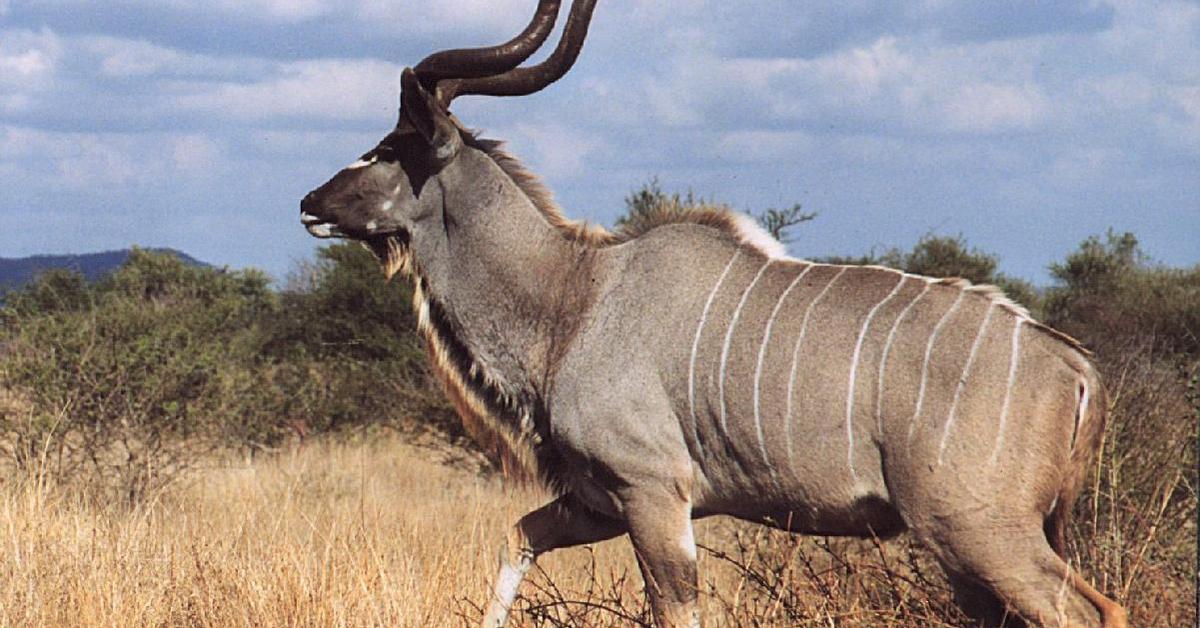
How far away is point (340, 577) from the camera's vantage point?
5.24 m

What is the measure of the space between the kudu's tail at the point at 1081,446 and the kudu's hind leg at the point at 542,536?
1.60 m

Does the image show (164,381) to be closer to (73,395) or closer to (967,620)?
(73,395)

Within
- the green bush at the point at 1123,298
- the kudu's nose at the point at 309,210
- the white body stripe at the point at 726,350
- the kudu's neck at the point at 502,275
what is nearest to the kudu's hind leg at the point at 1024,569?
the white body stripe at the point at 726,350

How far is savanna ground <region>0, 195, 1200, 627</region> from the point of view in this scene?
5129 mm

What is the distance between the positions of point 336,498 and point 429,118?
4.67 metres

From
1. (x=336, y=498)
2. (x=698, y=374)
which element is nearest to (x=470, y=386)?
(x=698, y=374)

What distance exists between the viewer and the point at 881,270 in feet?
15.3

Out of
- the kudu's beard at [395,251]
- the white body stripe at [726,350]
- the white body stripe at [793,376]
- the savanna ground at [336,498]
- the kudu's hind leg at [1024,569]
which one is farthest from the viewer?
the kudu's beard at [395,251]

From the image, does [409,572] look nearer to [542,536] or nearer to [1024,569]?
[542,536]

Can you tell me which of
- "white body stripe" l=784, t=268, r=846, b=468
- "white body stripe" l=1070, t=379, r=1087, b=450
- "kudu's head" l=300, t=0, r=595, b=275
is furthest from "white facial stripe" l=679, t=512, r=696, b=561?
"kudu's head" l=300, t=0, r=595, b=275

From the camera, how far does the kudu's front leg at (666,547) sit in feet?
15.2

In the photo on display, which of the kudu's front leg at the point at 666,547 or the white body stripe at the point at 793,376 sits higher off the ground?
the white body stripe at the point at 793,376

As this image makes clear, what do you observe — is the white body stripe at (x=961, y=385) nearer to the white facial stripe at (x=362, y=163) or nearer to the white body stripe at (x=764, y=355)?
the white body stripe at (x=764, y=355)

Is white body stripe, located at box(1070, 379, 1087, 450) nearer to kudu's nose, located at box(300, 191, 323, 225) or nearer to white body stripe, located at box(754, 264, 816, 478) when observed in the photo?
white body stripe, located at box(754, 264, 816, 478)
